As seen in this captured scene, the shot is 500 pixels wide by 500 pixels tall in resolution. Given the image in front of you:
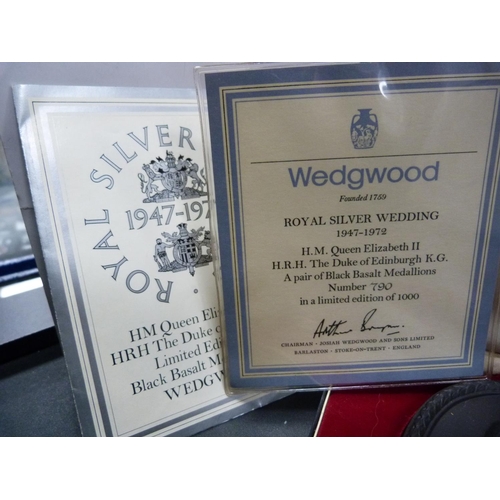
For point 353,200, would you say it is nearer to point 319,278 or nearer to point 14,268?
point 319,278

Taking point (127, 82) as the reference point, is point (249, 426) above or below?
below

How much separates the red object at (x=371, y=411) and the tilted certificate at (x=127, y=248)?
0.49 ft

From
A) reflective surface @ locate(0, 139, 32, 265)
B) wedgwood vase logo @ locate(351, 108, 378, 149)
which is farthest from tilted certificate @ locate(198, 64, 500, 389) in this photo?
reflective surface @ locate(0, 139, 32, 265)

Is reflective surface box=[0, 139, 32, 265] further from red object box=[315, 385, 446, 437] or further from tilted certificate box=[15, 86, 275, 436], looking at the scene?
red object box=[315, 385, 446, 437]

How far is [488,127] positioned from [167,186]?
326mm

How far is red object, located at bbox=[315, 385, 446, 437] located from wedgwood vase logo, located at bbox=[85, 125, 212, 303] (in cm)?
22

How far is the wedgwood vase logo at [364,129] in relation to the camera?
0.37m

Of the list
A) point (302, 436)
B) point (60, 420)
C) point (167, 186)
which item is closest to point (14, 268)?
point (60, 420)

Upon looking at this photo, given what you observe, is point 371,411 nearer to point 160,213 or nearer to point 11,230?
point 160,213

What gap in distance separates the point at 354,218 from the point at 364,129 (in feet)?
0.28

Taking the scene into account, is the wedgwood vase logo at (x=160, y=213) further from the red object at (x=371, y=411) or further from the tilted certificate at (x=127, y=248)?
the red object at (x=371, y=411)

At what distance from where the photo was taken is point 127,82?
0.42 meters

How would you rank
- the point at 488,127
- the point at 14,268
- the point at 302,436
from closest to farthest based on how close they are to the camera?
Result: the point at 488,127 < the point at 302,436 < the point at 14,268

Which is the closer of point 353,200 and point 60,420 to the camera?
point 353,200
